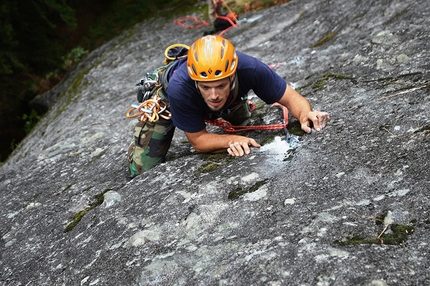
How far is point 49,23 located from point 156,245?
11.2 meters

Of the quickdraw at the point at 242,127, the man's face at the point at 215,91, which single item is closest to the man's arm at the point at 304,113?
the quickdraw at the point at 242,127

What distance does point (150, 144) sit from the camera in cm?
480

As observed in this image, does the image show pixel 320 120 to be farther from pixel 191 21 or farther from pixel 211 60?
pixel 191 21

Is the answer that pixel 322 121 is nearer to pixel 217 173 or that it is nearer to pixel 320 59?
pixel 217 173

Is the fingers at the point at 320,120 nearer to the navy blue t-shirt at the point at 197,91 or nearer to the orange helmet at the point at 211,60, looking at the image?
the navy blue t-shirt at the point at 197,91

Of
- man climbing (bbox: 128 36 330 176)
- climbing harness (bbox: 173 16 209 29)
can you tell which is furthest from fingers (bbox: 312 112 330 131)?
climbing harness (bbox: 173 16 209 29)

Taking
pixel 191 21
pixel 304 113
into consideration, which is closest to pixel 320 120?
pixel 304 113

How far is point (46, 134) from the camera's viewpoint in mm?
8508

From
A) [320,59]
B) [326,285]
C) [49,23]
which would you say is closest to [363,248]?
[326,285]

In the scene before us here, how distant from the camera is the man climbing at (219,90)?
3.62m

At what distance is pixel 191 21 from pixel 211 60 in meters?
9.57

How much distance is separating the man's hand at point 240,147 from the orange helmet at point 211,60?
0.76m

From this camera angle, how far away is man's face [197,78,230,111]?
3.66m

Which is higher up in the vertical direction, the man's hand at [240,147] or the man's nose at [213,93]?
the man's nose at [213,93]
